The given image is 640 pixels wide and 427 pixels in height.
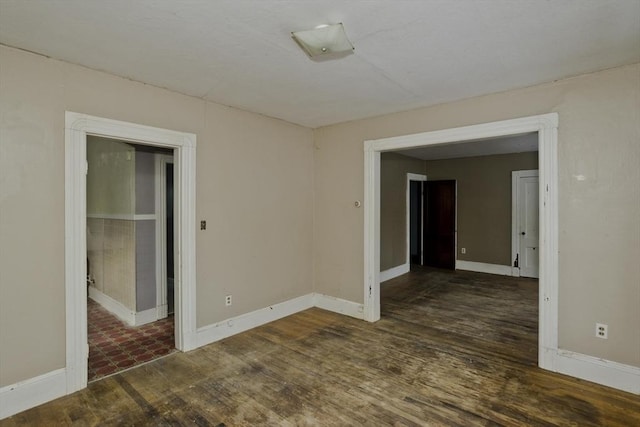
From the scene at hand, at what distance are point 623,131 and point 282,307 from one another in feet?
12.5

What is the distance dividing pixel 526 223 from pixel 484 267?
Answer: 1236 mm

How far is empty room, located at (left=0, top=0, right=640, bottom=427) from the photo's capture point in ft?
6.86

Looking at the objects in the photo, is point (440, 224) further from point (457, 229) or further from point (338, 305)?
point (338, 305)

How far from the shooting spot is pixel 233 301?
364 cm

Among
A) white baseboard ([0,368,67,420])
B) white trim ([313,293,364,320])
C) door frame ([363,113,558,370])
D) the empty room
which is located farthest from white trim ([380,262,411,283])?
white baseboard ([0,368,67,420])

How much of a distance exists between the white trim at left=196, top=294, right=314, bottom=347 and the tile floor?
1.15 feet

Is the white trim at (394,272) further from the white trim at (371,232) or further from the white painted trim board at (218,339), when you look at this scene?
the white painted trim board at (218,339)

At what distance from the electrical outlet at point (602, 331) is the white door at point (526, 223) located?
4218 mm

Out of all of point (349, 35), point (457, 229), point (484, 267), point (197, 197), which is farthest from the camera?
point (457, 229)

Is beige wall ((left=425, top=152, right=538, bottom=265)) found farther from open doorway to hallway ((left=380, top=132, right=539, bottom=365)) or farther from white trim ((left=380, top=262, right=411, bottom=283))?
white trim ((left=380, top=262, right=411, bottom=283))

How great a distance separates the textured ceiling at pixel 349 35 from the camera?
1.79m

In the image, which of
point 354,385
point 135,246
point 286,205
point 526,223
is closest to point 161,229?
point 135,246

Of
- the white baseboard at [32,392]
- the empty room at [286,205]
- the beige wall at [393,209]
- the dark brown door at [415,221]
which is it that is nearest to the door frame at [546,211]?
the empty room at [286,205]

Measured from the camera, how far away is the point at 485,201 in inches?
275
